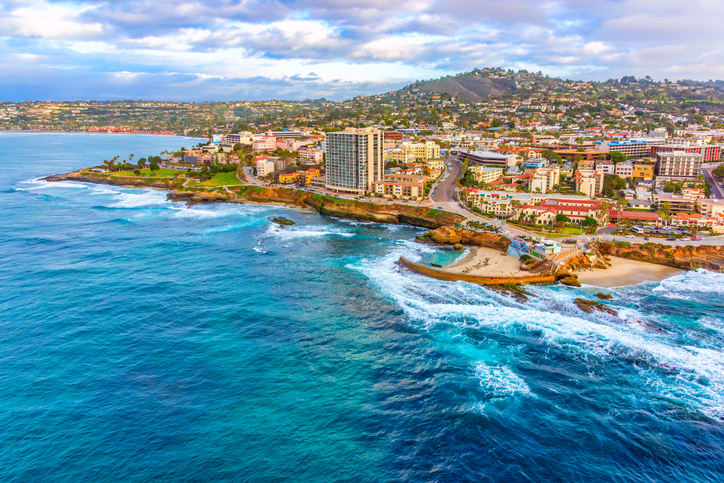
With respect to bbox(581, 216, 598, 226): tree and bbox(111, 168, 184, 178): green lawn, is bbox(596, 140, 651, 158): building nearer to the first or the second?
bbox(581, 216, 598, 226): tree

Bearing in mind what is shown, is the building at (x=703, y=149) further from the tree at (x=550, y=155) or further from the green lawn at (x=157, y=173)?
the green lawn at (x=157, y=173)

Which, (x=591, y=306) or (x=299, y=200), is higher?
(x=299, y=200)

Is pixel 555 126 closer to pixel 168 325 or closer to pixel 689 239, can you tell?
pixel 689 239

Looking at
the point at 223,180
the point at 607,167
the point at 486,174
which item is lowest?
the point at 223,180

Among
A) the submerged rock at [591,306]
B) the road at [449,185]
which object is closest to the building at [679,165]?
the road at [449,185]

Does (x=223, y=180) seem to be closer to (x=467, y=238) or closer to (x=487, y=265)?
(x=467, y=238)

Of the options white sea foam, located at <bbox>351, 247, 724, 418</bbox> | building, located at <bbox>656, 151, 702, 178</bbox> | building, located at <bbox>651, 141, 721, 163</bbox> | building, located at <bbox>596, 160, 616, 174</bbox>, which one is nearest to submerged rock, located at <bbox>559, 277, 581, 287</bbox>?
white sea foam, located at <bbox>351, 247, 724, 418</bbox>

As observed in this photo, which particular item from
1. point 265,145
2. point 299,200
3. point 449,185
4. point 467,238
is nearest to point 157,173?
point 265,145
